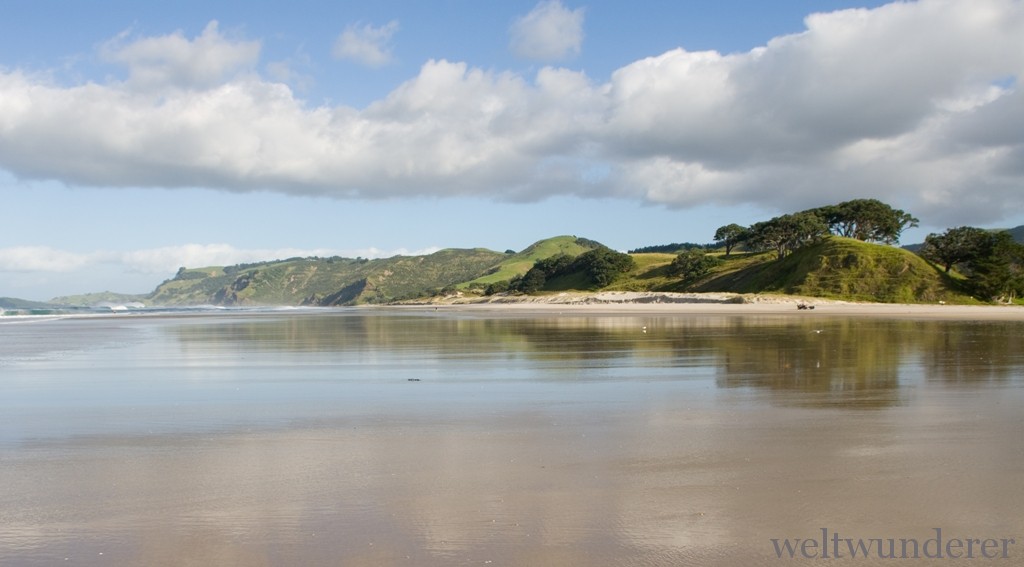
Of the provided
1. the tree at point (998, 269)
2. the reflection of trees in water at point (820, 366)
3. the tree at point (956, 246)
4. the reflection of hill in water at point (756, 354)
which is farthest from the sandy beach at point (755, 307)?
the reflection of trees in water at point (820, 366)

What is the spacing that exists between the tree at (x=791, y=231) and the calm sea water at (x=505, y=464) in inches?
3778

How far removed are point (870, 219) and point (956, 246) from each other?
26.9 meters

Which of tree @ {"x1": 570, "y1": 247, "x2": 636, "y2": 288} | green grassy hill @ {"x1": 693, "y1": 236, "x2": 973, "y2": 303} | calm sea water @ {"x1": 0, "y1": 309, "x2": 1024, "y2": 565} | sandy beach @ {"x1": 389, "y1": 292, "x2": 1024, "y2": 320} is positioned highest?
tree @ {"x1": 570, "y1": 247, "x2": 636, "y2": 288}

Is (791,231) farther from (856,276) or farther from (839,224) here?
(856,276)

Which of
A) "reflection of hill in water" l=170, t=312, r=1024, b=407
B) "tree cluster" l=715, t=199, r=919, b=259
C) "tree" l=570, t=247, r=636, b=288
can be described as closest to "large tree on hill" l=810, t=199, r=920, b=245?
"tree cluster" l=715, t=199, r=919, b=259

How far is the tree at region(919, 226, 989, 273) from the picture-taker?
255 feet

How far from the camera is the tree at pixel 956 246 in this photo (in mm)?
77688

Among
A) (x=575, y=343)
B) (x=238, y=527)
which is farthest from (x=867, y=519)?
(x=575, y=343)

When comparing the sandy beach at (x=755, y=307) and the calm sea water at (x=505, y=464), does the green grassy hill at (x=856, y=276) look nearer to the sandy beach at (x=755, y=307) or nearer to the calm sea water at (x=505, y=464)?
the sandy beach at (x=755, y=307)

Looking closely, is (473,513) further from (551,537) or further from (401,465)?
(401,465)

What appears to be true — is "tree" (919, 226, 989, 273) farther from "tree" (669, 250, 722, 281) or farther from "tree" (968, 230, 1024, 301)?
"tree" (669, 250, 722, 281)

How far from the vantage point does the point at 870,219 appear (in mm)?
105625

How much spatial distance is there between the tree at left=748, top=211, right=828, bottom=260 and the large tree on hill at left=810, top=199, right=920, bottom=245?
322 centimetres

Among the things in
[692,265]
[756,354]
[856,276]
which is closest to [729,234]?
[692,265]
